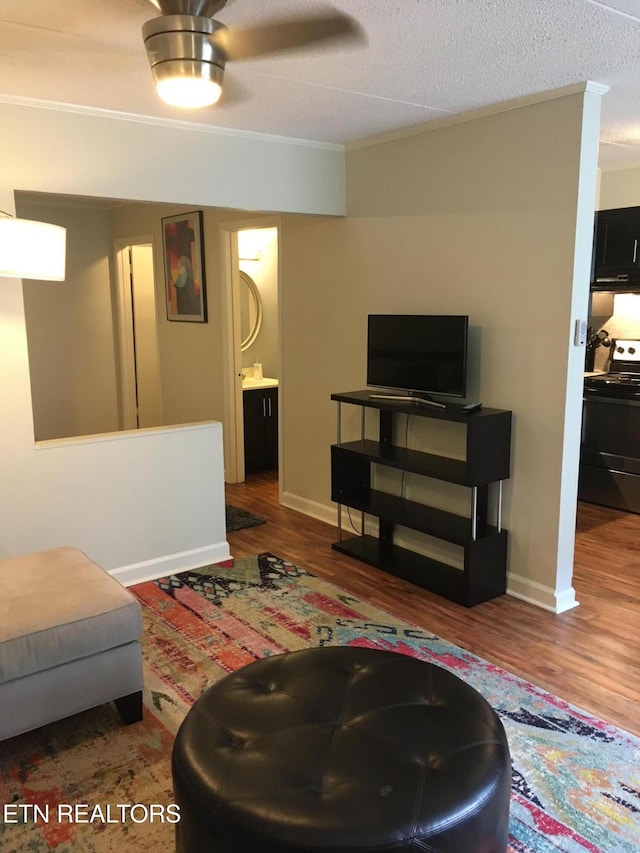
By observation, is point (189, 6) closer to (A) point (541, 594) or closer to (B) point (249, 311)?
(A) point (541, 594)

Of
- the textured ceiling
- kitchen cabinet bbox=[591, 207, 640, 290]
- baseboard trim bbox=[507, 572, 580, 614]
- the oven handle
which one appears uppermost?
the textured ceiling

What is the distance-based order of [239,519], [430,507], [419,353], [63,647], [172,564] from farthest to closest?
[239,519], [430,507], [172,564], [419,353], [63,647]

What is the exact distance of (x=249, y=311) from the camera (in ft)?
20.6

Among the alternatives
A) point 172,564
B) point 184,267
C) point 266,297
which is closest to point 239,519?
point 172,564

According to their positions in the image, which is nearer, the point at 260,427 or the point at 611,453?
the point at 611,453

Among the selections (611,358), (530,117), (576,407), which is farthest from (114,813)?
(611,358)

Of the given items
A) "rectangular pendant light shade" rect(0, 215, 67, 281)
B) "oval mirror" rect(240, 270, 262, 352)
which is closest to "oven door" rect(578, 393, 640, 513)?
"oval mirror" rect(240, 270, 262, 352)

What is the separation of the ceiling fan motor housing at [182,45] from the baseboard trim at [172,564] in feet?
8.06

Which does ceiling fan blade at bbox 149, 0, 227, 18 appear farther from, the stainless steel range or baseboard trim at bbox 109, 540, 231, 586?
the stainless steel range

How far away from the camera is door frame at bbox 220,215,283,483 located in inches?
204

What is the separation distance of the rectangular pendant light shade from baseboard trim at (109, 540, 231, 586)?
5.30 ft

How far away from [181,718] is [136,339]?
4796 mm

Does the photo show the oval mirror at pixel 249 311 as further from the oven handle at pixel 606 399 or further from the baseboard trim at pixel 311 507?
the oven handle at pixel 606 399

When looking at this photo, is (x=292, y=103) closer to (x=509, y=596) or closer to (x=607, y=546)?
(x=509, y=596)
